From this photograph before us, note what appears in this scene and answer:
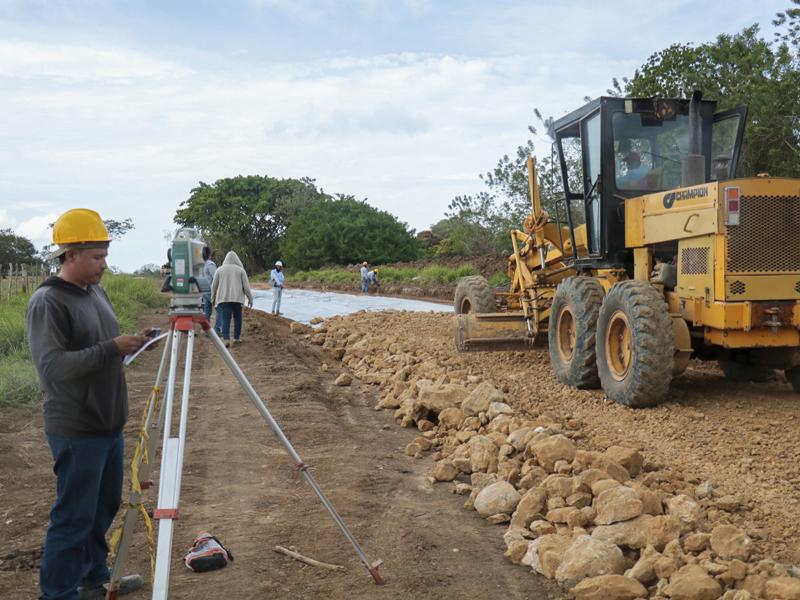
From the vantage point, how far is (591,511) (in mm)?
4250

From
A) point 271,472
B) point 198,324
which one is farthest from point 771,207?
point 198,324

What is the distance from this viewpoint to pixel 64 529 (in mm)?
3432

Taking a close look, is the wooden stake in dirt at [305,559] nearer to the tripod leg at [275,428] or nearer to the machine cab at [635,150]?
the tripod leg at [275,428]

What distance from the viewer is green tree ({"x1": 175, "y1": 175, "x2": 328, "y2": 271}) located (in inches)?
2079

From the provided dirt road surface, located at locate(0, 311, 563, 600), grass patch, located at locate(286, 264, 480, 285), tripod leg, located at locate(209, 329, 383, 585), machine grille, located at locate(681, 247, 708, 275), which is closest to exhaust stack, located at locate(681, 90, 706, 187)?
machine grille, located at locate(681, 247, 708, 275)

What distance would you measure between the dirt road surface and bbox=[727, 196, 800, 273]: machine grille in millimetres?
3144

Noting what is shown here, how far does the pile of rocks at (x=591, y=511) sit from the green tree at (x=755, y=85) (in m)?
11.3

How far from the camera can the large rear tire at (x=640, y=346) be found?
6797 millimetres

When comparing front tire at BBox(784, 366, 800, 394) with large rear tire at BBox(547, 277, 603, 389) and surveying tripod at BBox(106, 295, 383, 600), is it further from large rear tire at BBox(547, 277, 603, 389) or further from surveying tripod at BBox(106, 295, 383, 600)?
surveying tripod at BBox(106, 295, 383, 600)

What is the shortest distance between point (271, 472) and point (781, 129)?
14.7 meters

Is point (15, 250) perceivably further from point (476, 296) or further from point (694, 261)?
point (694, 261)

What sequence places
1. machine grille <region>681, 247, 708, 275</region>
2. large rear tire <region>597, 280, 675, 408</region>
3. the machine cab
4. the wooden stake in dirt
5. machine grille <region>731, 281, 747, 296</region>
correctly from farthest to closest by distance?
1. the machine cab
2. machine grille <region>681, 247, 708, 275</region>
3. large rear tire <region>597, 280, 675, 408</region>
4. machine grille <region>731, 281, 747, 296</region>
5. the wooden stake in dirt

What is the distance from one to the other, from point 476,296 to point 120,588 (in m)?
8.46

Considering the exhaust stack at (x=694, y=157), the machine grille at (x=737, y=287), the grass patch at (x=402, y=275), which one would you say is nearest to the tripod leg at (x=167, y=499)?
the machine grille at (x=737, y=287)
